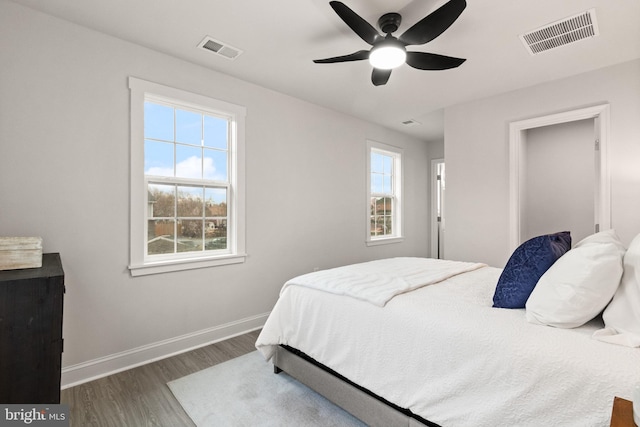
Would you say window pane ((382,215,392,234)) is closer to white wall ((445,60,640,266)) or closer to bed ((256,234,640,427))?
white wall ((445,60,640,266))

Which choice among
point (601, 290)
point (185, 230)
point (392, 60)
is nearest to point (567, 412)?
point (601, 290)

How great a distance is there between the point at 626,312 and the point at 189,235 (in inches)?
119

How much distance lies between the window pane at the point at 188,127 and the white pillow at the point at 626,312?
10.3ft

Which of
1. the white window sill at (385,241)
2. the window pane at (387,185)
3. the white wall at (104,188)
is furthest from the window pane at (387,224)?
the white wall at (104,188)

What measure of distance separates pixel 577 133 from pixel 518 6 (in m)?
2.19

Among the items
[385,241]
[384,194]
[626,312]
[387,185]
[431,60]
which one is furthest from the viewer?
[387,185]

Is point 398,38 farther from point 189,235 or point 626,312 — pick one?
point 189,235

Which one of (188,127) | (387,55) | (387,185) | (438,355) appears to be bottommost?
(438,355)

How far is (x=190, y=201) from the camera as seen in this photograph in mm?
3002

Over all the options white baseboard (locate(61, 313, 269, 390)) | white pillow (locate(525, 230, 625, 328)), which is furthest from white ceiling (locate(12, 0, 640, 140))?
white baseboard (locate(61, 313, 269, 390))

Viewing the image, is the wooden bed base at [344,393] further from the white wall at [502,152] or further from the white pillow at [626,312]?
the white wall at [502,152]

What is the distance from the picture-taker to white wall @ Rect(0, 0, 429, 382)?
2148 millimetres

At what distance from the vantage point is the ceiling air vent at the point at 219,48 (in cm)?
257

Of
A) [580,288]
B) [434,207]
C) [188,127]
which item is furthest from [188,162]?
[434,207]
